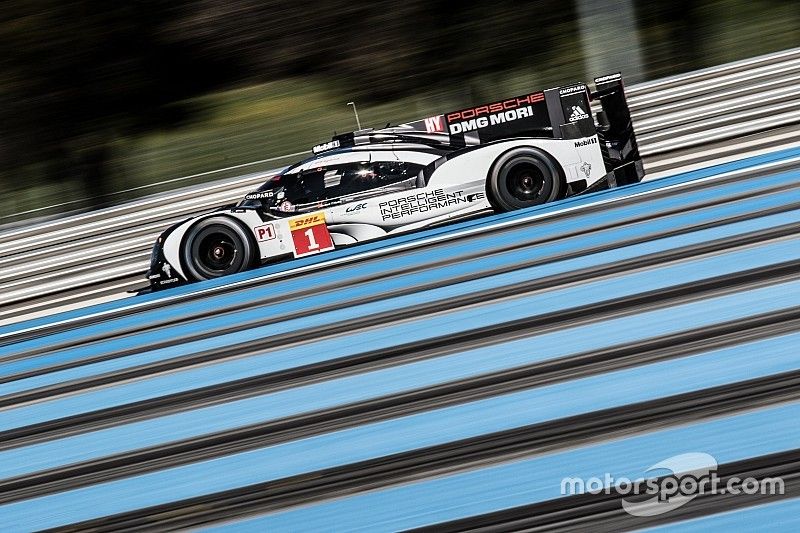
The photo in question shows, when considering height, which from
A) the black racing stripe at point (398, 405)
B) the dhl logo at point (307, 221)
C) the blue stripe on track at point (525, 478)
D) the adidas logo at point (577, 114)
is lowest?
the blue stripe on track at point (525, 478)

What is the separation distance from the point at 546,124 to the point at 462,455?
4.61 m

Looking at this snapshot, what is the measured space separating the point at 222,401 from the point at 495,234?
2.51 m

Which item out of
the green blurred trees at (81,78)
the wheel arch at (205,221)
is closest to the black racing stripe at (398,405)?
the wheel arch at (205,221)

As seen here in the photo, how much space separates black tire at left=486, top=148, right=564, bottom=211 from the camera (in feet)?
22.8

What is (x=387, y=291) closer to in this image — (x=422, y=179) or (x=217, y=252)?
(x=422, y=179)

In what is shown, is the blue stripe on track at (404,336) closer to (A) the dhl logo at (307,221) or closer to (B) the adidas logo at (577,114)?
(A) the dhl logo at (307,221)

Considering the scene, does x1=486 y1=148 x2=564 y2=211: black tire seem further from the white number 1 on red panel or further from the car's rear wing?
the white number 1 on red panel

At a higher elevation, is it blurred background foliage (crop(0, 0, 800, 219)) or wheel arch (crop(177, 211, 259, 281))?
blurred background foliage (crop(0, 0, 800, 219))

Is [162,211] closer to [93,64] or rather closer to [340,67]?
[340,67]

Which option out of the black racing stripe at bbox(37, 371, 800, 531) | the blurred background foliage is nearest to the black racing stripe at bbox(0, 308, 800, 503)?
the black racing stripe at bbox(37, 371, 800, 531)

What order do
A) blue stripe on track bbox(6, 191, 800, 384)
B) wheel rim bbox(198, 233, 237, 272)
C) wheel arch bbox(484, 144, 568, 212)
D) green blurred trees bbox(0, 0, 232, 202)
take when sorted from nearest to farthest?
blue stripe on track bbox(6, 191, 800, 384), wheel arch bbox(484, 144, 568, 212), wheel rim bbox(198, 233, 237, 272), green blurred trees bbox(0, 0, 232, 202)

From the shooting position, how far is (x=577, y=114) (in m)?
7.01

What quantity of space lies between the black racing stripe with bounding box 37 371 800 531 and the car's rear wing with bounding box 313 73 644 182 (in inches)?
173

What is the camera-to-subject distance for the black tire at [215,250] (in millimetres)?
7172
